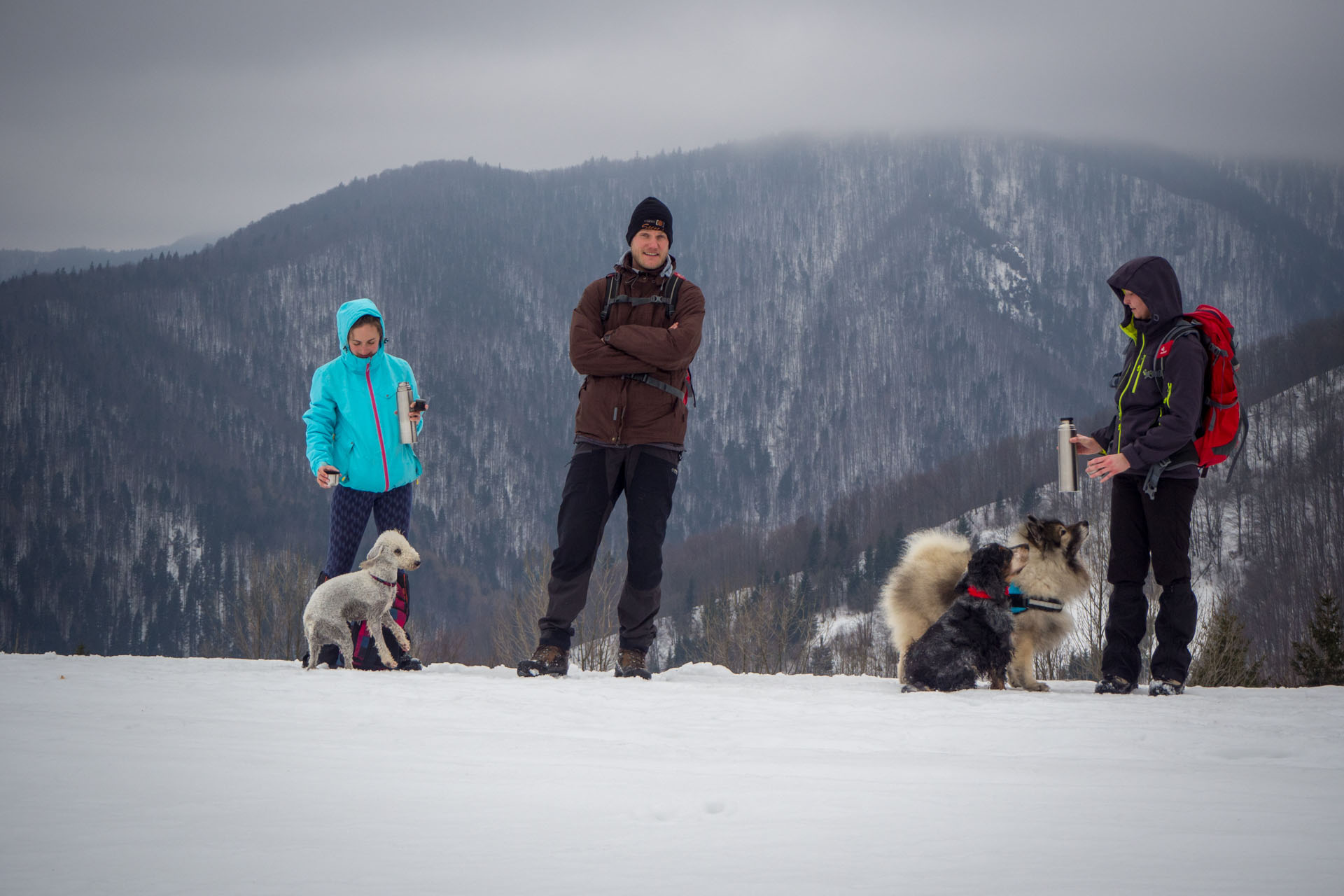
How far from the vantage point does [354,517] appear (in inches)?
239

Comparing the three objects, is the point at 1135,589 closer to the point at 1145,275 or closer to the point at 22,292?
the point at 1145,275

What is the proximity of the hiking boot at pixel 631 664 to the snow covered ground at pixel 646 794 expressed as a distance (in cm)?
111

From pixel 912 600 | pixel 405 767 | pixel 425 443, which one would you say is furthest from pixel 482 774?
pixel 425 443

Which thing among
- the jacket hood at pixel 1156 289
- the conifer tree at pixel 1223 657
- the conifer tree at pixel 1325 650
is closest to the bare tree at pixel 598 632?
the conifer tree at pixel 1223 657

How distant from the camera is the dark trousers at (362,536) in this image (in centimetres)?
592

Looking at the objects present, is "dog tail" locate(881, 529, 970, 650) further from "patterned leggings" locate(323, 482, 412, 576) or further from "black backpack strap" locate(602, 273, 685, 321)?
"patterned leggings" locate(323, 482, 412, 576)

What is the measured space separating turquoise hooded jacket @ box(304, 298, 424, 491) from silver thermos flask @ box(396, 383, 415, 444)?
46mm

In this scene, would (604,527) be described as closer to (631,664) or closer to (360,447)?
(631,664)

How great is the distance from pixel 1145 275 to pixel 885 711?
2.82 meters

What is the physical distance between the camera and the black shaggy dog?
5332 mm

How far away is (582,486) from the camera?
5602 mm

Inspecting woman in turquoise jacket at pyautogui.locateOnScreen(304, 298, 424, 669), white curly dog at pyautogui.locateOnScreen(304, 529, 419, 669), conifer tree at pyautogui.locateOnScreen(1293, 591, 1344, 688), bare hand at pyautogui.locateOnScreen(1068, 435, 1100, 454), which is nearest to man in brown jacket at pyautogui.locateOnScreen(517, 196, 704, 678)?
white curly dog at pyautogui.locateOnScreen(304, 529, 419, 669)

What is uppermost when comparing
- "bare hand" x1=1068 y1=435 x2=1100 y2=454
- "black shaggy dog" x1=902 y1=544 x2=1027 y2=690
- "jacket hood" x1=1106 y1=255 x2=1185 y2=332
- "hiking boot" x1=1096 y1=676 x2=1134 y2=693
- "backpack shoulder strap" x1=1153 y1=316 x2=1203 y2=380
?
"jacket hood" x1=1106 y1=255 x2=1185 y2=332

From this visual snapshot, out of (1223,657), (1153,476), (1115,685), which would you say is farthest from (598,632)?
(1153,476)
